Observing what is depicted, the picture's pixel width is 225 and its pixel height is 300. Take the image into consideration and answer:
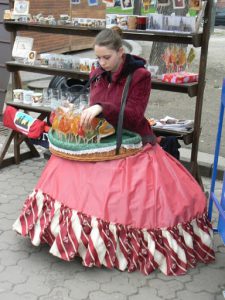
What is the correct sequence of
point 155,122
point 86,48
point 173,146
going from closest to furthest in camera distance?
point 173,146 → point 155,122 → point 86,48

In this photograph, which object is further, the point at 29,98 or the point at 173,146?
the point at 29,98

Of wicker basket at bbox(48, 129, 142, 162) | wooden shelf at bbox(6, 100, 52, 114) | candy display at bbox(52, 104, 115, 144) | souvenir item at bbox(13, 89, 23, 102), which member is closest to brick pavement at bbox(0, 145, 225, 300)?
wicker basket at bbox(48, 129, 142, 162)

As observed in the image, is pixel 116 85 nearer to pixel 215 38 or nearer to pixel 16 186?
pixel 16 186

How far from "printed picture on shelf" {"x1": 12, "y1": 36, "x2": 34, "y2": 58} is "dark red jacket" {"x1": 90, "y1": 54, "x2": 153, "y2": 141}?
4.55 ft

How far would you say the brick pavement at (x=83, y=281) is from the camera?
2.83m

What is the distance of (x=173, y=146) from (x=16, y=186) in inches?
60.0

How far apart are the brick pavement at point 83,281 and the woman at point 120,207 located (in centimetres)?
8

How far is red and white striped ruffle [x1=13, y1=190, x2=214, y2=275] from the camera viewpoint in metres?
2.95

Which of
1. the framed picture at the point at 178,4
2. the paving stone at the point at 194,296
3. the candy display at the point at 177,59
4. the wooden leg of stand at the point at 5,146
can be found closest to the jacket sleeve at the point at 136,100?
the candy display at the point at 177,59

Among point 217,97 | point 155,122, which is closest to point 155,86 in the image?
point 155,122

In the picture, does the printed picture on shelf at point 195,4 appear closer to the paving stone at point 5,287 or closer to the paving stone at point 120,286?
the paving stone at point 120,286

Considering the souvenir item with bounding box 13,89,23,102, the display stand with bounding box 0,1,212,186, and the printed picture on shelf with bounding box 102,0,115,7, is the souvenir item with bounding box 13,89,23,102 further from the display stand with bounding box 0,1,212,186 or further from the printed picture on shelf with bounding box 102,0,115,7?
the printed picture on shelf with bounding box 102,0,115,7

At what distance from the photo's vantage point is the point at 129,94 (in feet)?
10.3

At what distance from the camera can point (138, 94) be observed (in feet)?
10.3
